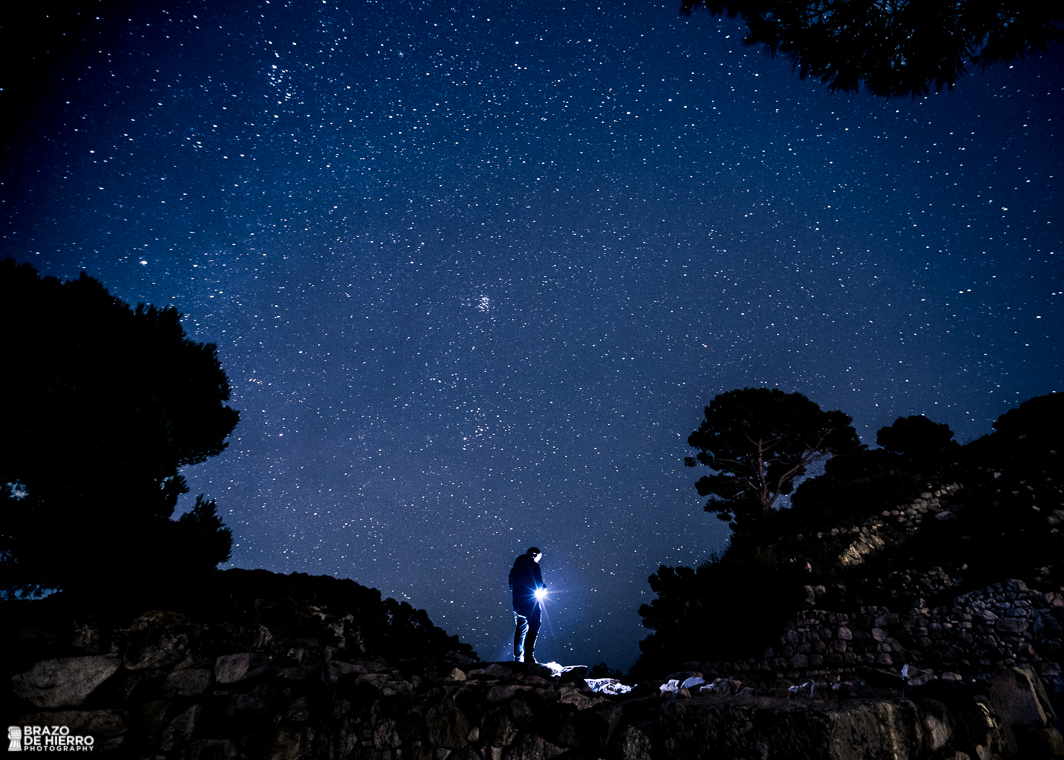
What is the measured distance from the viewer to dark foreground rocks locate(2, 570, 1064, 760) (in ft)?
8.10

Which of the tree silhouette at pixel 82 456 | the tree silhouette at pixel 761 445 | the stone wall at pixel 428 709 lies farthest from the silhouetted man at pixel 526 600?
the tree silhouette at pixel 761 445

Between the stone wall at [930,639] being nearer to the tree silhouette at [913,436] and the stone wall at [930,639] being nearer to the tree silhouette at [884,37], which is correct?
the tree silhouette at [884,37]

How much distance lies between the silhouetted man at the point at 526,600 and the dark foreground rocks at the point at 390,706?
1.95 m

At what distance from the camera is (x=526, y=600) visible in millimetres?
7211

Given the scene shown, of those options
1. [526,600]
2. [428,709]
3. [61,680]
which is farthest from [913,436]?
[61,680]

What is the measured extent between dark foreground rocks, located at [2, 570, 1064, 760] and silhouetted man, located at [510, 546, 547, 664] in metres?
1.95

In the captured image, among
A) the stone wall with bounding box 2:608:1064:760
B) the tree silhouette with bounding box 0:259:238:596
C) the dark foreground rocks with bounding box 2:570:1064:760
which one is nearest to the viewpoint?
the stone wall with bounding box 2:608:1064:760

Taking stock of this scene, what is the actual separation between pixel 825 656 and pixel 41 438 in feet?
49.6

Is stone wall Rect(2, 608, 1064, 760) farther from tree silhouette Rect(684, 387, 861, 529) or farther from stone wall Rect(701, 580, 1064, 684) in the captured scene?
tree silhouette Rect(684, 387, 861, 529)

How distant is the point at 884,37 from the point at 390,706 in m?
10.7

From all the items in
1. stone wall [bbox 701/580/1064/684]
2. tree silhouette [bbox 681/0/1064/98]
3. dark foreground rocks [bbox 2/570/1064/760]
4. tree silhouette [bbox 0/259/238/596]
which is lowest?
stone wall [bbox 701/580/1064/684]

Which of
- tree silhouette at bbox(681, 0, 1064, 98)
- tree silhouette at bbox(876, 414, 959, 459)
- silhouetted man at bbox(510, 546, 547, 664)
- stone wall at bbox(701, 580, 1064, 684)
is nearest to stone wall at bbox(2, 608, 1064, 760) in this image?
silhouetted man at bbox(510, 546, 547, 664)

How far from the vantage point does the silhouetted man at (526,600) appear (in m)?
6.95

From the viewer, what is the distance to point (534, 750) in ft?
10.5
